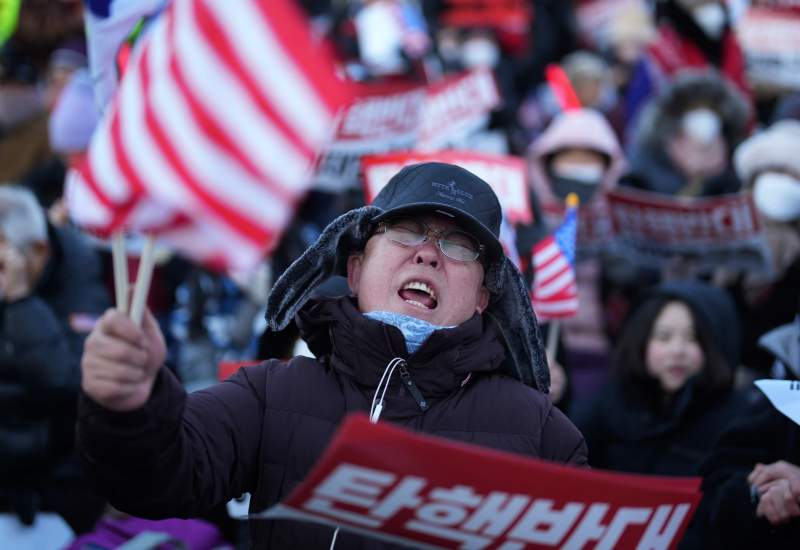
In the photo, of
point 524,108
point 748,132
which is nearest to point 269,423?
point 748,132

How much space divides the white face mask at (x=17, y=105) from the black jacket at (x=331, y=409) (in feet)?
19.8

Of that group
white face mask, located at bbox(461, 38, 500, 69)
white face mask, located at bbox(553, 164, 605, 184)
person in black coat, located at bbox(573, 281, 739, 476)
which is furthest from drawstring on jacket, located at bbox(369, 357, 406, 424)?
white face mask, located at bbox(461, 38, 500, 69)

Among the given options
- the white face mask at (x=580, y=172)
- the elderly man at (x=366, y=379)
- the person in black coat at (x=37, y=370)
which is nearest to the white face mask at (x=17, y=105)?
the person in black coat at (x=37, y=370)

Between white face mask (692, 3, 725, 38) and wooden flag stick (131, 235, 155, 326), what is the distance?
7.87 meters

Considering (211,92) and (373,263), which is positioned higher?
(211,92)

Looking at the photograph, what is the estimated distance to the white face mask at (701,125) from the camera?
26.2 feet

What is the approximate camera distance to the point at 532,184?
798cm

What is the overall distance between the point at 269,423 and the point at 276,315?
14.7 inches

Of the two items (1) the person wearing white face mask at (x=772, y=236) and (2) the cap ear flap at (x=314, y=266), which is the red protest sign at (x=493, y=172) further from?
(2) the cap ear flap at (x=314, y=266)

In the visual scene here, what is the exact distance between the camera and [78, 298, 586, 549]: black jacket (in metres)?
3.04

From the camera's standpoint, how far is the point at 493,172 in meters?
5.84

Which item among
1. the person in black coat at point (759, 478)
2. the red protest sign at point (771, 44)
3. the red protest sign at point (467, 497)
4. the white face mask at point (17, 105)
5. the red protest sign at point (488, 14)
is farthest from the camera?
the red protest sign at point (488, 14)

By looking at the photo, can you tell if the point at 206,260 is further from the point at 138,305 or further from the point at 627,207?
the point at 627,207

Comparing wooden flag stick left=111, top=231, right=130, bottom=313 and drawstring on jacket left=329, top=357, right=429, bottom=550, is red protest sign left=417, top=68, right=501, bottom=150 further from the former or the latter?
wooden flag stick left=111, top=231, right=130, bottom=313
